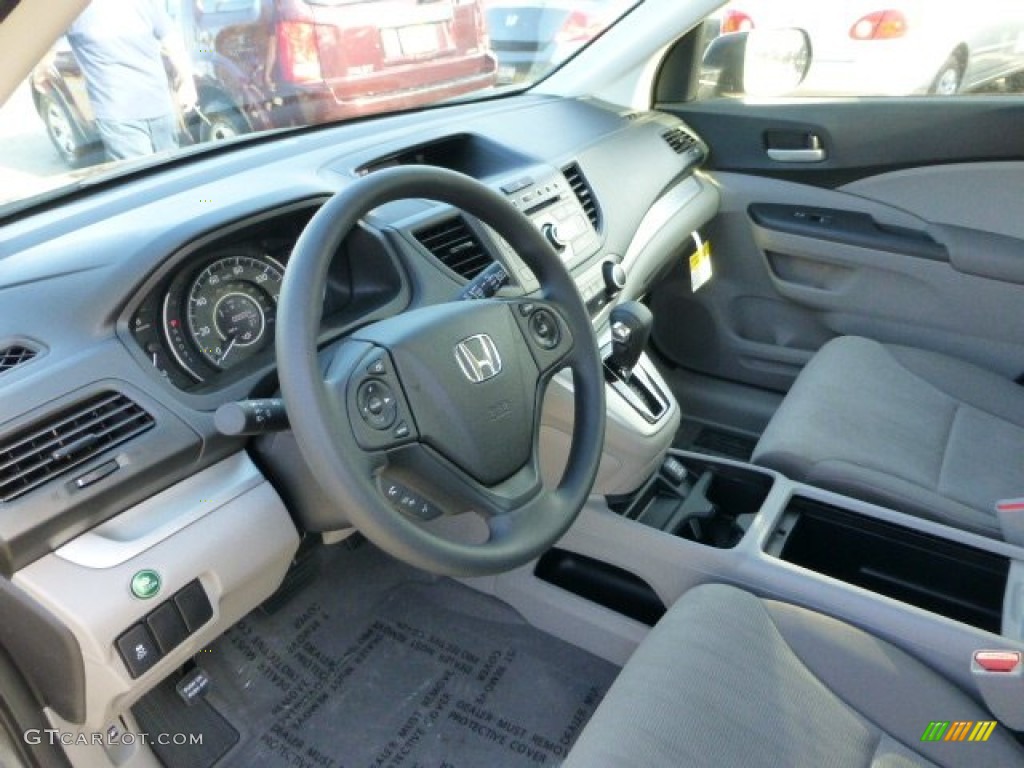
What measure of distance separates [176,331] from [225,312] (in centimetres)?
9

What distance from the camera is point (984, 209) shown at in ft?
6.97

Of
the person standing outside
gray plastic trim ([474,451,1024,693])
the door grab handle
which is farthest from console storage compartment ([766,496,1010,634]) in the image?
the person standing outside

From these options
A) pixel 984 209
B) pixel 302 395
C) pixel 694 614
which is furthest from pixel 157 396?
pixel 984 209

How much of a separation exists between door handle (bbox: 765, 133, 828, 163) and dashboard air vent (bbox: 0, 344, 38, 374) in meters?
1.93

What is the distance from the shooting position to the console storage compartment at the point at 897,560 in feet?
4.84

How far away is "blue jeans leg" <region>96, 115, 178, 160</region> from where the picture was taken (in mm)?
1621

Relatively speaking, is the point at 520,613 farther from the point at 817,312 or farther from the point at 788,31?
the point at 788,31

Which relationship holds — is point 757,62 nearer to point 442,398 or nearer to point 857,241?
point 857,241

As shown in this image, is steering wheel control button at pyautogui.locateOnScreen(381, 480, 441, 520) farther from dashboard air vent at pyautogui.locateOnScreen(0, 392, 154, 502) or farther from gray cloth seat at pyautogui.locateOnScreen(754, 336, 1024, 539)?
gray cloth seat at pyautogui.locateOnScreen(754, 336, 1024, 539)

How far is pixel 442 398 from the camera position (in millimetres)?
1096

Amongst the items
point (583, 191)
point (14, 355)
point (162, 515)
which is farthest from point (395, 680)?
point (583, 191)

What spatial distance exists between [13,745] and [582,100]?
6.29 ft

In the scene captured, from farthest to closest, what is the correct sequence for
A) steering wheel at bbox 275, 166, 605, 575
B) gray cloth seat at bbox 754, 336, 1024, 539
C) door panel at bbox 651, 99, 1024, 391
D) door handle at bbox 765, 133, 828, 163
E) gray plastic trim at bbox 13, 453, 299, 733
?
1. door handle at bbox 765, 133, 828, 163
2. door panel at bbox 651, 99, 1024, 391
3. gray cloth seat at bbox 754, 336, 1024, 539
4. gray plastic trim at bbox 13, 453, 299, 733
5. steering wheel at bbox 275, 166, 605, 575

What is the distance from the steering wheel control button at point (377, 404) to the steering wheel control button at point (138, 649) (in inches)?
17.6
